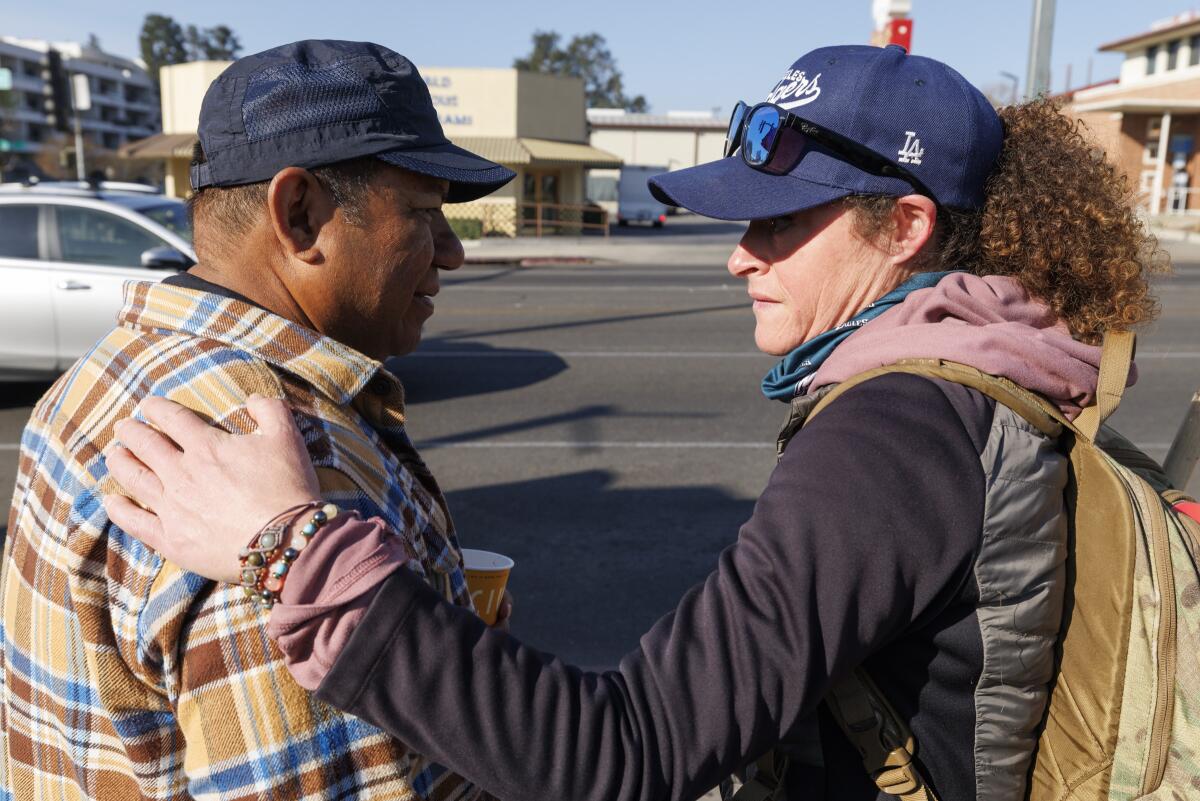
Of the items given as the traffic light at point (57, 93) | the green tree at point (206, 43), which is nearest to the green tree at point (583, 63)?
the green tree at point (206, 43)

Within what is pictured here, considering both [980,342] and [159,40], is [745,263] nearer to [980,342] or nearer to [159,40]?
[980,342]

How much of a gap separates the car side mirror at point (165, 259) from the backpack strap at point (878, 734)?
7.69m

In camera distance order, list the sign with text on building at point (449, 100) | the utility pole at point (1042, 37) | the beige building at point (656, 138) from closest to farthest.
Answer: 1. the utility pole at point (1042, 37)
2. the sign with text on building at point (449, 100)
3. the beige building at point (656, 138)

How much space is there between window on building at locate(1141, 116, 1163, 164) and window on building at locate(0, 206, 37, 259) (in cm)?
4660

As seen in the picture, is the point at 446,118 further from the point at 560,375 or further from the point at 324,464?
the point at 324,464

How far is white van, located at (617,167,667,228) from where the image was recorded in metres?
42.9

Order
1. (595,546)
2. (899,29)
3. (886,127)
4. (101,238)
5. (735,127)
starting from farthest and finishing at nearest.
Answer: (899,29), (101,238), (595,546), (735,127), (886,127)

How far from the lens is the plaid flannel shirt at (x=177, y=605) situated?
1213 millimetres

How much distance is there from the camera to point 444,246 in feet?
6.05

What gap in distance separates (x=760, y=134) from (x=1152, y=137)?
50504mm

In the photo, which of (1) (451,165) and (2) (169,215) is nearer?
(1) (451,165)

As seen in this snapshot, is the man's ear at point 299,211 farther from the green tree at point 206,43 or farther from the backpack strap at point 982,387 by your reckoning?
the green tree at point 206,43

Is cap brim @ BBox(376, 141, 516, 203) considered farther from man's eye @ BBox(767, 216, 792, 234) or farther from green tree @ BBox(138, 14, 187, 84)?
green tree @ BBox(138, 14, 187, 84)

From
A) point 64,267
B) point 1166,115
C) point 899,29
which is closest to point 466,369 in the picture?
point 64,267
